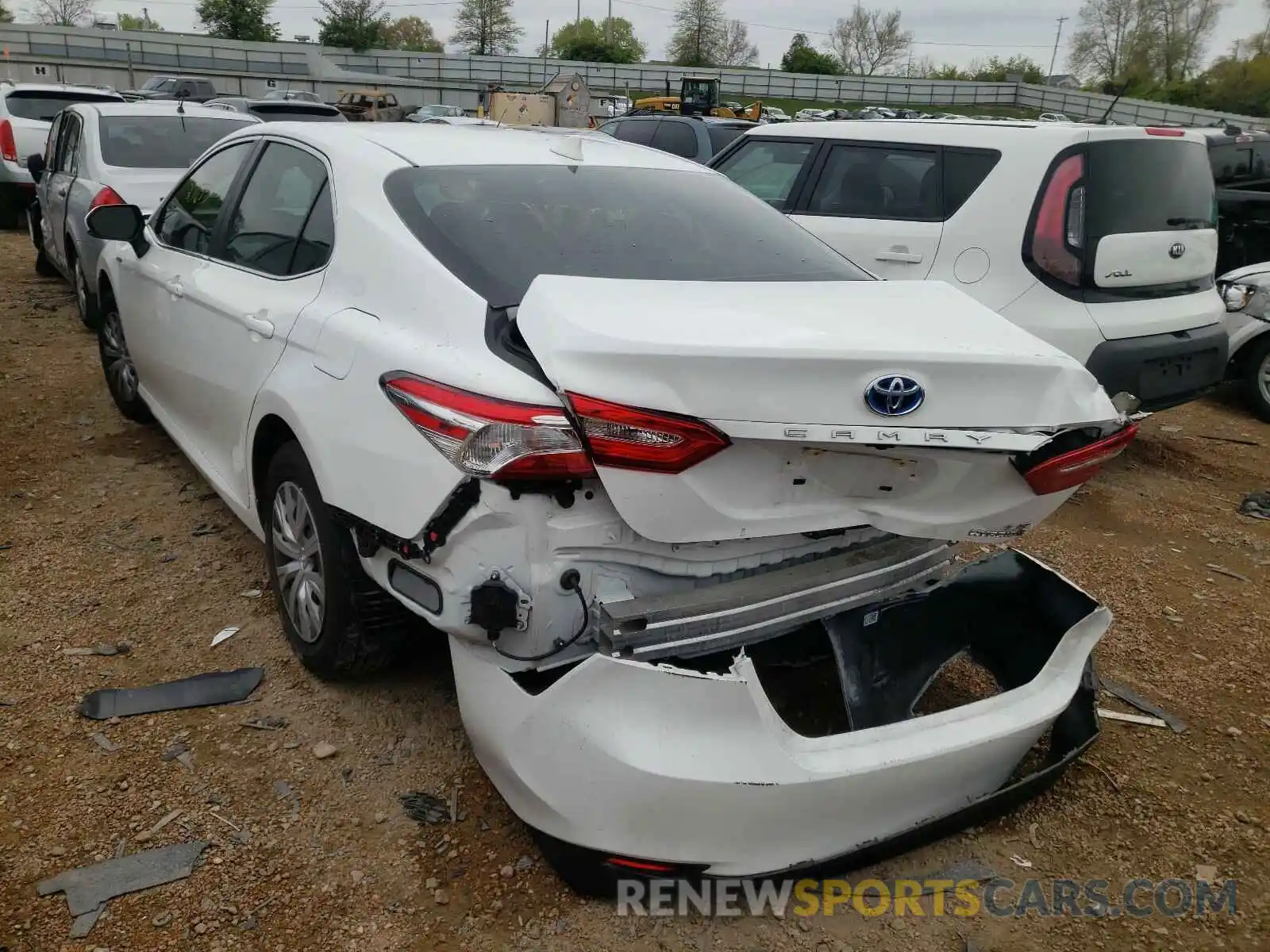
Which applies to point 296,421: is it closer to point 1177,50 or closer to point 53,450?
point 53,450

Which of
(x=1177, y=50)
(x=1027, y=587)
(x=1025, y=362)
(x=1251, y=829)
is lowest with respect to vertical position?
(x=1251, y=829)

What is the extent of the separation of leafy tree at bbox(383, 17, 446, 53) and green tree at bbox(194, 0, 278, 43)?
1884cm

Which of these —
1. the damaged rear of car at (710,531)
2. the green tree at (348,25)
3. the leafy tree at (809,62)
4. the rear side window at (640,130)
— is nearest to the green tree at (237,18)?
the green tree at (348,25)

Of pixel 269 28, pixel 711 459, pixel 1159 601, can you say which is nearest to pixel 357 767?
pixel 711 459

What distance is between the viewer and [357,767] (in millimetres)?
2719

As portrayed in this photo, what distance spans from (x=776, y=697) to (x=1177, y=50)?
8112 centimetres

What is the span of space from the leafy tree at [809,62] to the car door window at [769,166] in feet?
255

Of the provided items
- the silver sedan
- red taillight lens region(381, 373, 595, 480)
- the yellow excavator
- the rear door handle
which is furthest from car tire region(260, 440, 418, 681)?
the yellow excavator

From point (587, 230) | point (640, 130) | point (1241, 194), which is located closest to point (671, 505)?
point (587, 230)

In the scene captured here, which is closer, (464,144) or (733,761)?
(733,761)

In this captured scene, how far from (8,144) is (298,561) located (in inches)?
451

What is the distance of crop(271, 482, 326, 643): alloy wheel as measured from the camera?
2.84 m

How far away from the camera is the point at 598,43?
82250 millimetres

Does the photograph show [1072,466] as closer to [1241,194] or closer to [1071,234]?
[1071,234]
